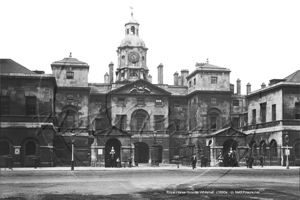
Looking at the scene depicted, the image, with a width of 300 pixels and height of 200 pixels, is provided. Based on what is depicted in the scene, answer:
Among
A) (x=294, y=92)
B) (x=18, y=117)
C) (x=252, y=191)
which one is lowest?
(x=252, y=191)

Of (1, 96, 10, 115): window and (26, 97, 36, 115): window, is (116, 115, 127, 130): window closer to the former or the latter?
(26, 97, 36, 115): window

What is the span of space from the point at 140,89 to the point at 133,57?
11.0 metres

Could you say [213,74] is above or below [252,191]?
above

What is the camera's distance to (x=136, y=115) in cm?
5697

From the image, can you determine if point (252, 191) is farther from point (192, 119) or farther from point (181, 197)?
point (192, 119)

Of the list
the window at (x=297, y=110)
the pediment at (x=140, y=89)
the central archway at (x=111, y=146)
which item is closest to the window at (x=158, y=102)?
the pediment at (x=140, y=89)

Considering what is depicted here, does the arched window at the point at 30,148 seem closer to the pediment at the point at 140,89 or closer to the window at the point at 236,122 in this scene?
the pediment at the point at 140,89

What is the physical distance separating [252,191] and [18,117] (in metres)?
22.3

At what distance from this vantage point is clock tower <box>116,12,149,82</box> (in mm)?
66125

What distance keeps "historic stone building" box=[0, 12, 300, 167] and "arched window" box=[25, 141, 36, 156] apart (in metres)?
0.08

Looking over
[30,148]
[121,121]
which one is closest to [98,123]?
[121,121]

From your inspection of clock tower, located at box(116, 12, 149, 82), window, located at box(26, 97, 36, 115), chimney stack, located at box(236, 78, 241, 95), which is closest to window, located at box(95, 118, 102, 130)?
clock tower, located at box(116, 12, 149, 82)

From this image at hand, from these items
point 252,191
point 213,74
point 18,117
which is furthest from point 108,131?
point 252,191

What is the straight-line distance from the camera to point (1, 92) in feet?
116
